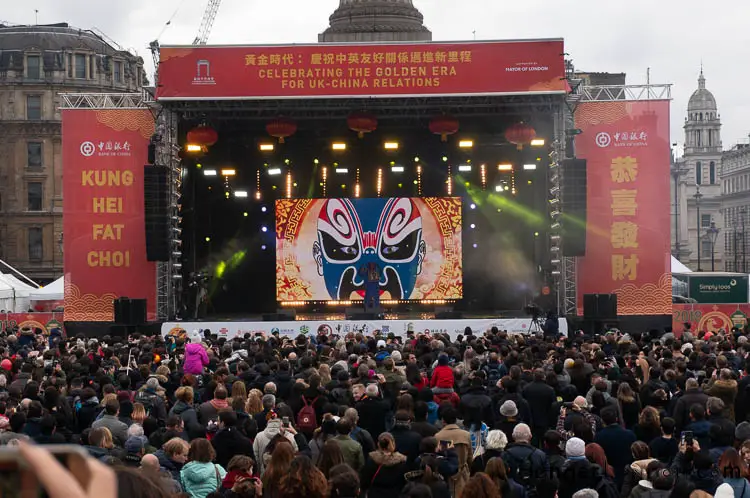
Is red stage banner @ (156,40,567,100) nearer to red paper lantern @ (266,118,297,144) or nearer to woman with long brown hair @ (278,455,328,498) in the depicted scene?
red paper lantern @ (266,118,297,144)

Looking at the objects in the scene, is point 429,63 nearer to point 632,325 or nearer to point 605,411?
point 632,325

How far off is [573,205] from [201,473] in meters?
20.2

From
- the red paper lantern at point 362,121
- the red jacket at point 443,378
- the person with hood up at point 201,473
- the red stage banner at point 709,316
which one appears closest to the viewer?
the person with hood up at point 201,473

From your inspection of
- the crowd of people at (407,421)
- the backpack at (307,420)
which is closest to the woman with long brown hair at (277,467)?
the crowd of people at (407,421)

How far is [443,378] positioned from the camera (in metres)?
12.1

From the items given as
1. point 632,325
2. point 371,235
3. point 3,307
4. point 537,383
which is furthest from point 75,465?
point 3,307

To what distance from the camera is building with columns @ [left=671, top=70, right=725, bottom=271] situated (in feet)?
365

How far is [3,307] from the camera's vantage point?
34594 millimetres

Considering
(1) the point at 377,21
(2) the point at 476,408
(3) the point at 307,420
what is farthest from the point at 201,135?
(2) the point at 476,408

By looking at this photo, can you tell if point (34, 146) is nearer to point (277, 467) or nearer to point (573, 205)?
point (573, 205)

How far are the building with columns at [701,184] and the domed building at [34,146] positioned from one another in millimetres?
70385

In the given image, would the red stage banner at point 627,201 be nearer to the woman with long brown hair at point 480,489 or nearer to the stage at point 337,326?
the stage at point 337,326

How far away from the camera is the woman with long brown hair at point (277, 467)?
21.9 ft

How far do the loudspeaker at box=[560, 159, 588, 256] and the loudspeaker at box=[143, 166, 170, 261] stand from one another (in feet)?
35.4
